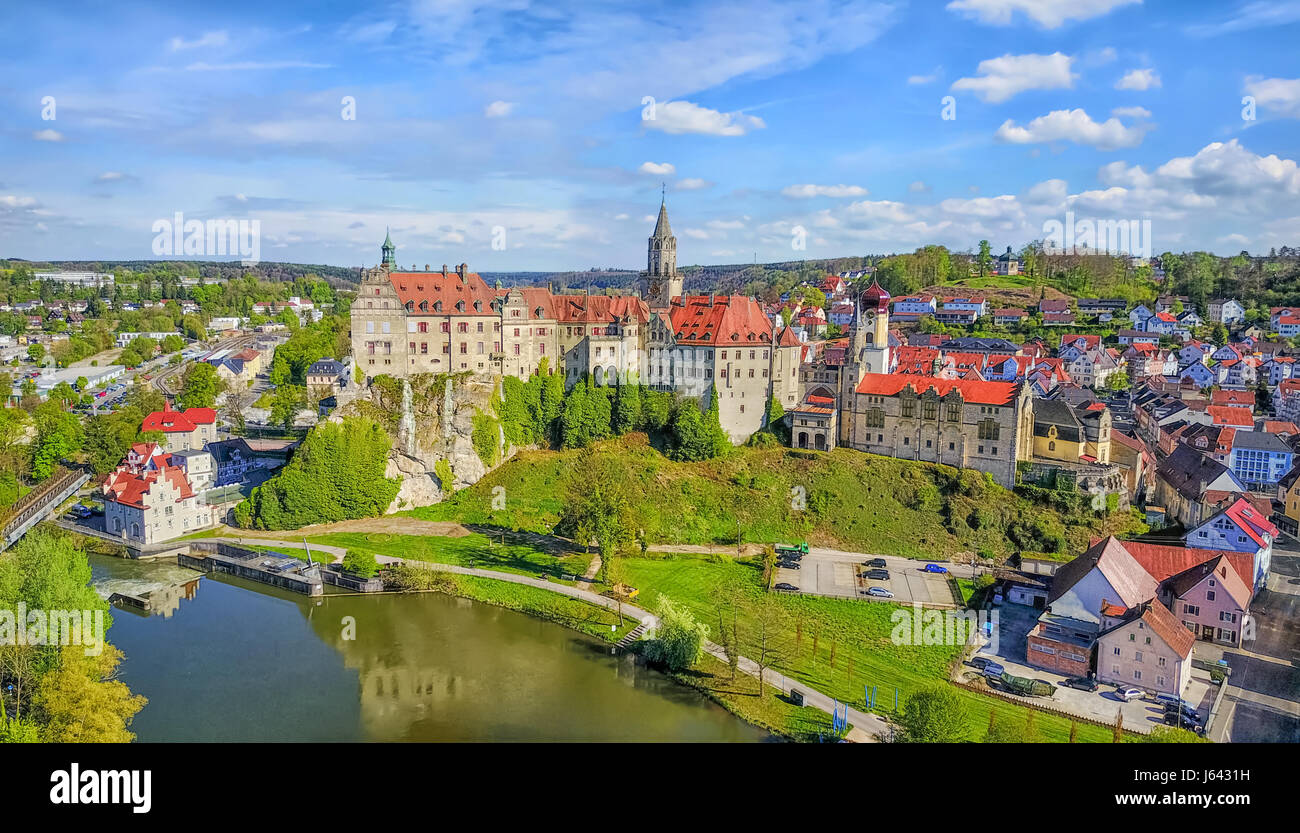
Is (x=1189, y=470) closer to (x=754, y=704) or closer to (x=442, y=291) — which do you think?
(x=754, y=704)

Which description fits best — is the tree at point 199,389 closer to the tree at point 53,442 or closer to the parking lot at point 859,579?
the tree at point 53,442

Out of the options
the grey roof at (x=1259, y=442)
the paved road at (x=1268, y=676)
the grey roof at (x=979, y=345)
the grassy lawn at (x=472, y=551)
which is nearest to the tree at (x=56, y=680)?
the grassy lawn at (x=472, y=551)

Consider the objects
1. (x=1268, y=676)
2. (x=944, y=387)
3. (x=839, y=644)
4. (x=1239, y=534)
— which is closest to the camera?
(x=1268, y=676)

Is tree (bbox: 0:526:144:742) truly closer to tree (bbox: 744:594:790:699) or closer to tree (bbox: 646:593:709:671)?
tree (bbox: 646:593:709:671)

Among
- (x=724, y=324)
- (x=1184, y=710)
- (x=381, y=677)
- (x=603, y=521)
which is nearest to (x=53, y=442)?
(x=381, y=677)

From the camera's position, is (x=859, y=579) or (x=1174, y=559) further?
(x=859, y=579)
